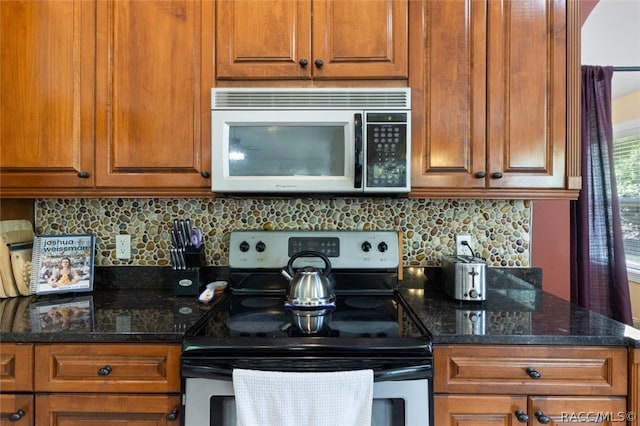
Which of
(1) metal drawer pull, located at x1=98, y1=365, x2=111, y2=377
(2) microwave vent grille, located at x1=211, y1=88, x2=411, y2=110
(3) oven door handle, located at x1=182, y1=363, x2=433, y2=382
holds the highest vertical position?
(2) microwave vent grille, located at x1=211, y1=88, x2=411, y2=110

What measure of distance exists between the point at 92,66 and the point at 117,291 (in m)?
0.98

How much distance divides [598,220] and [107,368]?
95.6 inches

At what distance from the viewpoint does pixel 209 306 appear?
4.40ft

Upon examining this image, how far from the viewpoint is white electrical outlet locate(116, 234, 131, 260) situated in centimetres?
168

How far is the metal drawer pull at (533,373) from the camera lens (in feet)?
3.31

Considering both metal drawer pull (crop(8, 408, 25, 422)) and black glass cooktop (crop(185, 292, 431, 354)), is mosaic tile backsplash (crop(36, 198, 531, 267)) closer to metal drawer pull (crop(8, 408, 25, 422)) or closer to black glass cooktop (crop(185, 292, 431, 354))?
black glass cooktop (crop(185, 292, 431, 354))

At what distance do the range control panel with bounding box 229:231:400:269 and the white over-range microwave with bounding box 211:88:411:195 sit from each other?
12.1 inches

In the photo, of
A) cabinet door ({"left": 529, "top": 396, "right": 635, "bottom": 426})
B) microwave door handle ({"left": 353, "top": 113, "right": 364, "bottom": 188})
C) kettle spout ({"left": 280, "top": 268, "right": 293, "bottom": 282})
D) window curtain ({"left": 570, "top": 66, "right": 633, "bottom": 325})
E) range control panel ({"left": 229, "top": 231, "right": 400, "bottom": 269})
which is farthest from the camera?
window curtain ({"left": 570, "top": 66, "right": 633, "bottom": 325})

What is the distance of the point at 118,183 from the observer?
1375mm

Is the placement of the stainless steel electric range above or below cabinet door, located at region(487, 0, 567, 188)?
below

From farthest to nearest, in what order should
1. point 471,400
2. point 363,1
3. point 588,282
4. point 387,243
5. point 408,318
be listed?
point 588,282
point 387,243
point 363,1
point 408,318
point 471,400

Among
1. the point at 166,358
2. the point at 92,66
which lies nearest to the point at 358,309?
Result: the point at 166,358

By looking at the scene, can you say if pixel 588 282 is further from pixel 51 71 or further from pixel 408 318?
pixel 51 71

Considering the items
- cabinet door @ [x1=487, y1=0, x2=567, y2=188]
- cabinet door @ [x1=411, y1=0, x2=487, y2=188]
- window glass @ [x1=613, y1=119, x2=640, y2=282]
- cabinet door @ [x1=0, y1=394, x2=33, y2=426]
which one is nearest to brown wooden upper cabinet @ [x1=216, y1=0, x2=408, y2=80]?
cabinet door @ [x1=411, y1=0, x2=487, y2=188]
